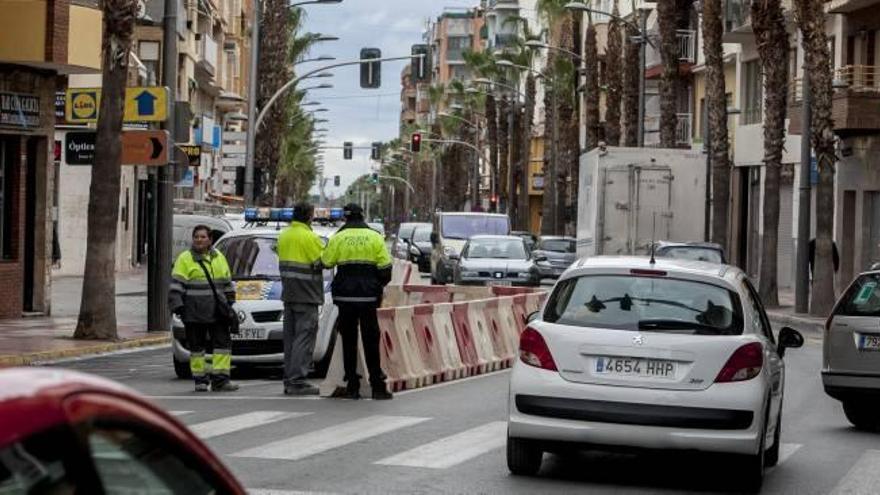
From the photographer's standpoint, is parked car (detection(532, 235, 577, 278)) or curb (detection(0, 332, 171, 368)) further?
parked car (detection(532, 235, 577, 278))

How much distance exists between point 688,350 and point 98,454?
8.74 m

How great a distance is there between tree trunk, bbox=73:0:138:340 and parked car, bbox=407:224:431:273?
34.0m

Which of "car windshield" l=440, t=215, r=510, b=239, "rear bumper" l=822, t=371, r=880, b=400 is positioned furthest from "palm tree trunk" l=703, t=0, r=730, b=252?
"rear bumper" l=822, t=371, r=880, b=400

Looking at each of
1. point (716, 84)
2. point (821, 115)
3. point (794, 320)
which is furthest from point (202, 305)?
point (716, 84)

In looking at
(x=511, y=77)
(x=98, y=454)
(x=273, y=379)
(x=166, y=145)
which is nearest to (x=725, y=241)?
(x=166, y=145)

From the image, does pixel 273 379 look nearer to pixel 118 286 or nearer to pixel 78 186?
pixel 118 286

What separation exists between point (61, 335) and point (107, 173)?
241 centimetres

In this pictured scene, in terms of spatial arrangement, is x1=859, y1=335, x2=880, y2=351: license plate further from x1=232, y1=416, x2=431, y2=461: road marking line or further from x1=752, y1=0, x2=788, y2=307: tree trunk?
x1=752, y1=0, x2=788, y2=307: tree trunk

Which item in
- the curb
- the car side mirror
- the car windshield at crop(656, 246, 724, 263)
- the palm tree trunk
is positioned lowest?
the curb

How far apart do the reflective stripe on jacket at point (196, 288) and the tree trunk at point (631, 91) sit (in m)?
47.6

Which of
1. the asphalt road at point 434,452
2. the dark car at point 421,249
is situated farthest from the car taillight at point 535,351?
the dark car at point 421,249

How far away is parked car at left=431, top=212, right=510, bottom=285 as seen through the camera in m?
50.6

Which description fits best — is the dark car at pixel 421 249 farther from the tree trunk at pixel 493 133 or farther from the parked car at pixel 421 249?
the tree trunk at pixel 493 133

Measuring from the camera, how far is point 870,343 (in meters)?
15.7
